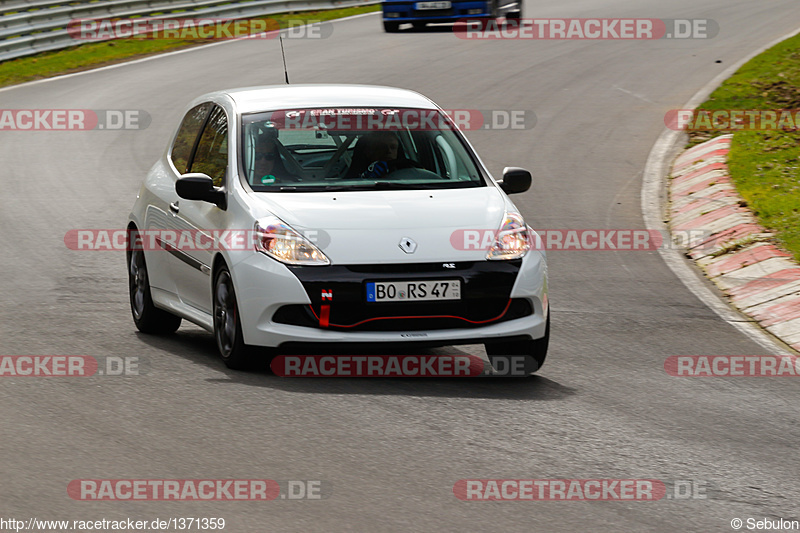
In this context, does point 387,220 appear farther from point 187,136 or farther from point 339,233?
point 187,136

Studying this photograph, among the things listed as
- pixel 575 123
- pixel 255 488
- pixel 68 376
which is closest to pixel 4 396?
pixel 68 376

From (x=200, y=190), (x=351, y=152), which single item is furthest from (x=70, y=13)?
(x=200, y=190)

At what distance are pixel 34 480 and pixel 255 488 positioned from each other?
35.7 inches

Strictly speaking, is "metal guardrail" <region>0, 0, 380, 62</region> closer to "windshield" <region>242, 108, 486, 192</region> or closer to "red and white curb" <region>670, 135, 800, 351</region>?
"red and white curb" <region>670, 135, 800, 351</region>

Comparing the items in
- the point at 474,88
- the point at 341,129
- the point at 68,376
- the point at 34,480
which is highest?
the point at 341,129

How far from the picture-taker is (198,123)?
9.25m

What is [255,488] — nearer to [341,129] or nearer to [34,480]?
[34,480]

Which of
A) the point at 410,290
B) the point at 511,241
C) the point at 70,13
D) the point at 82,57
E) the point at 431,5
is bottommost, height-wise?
the point at 82,57

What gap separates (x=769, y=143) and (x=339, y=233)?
32.6 ft

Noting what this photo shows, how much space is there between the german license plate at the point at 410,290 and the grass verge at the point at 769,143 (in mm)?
4876

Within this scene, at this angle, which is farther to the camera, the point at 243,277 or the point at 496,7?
the point at 496,7

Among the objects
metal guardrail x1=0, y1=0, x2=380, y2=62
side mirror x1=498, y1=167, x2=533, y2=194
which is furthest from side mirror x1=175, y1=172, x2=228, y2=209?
metal guardrail x1=0, y1=0, x2=380, y2=62

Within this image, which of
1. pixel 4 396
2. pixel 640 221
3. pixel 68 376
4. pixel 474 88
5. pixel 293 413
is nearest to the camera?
pixel 293 413

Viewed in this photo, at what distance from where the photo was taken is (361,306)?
7359 mm
